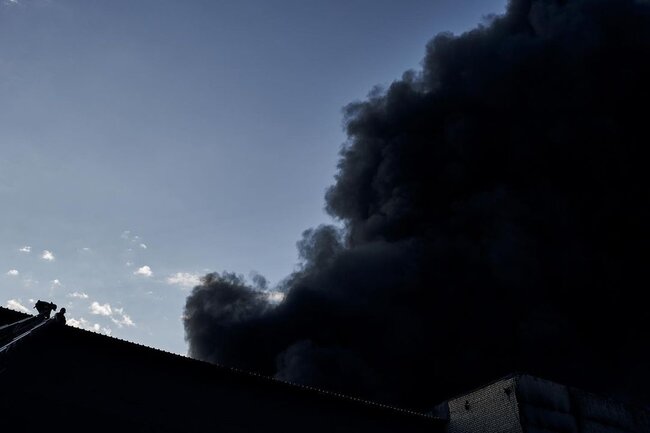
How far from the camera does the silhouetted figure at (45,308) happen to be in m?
11.6

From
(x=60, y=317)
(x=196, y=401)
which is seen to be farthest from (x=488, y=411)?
(x=60, y=317)

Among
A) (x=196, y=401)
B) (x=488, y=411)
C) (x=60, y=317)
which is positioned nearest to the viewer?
(x=60, y=317)

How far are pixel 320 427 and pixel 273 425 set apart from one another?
51.7 inches

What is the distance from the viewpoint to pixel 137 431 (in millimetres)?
11297

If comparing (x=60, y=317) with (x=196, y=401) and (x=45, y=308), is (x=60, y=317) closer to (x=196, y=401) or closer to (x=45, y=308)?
(x=45, y=308)

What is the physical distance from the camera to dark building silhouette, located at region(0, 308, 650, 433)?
10.9 meters

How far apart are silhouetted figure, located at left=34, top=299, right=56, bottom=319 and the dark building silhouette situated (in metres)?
0.29

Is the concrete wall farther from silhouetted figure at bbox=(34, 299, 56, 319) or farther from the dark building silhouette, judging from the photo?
silhouetted figure at bbox=(34, 299, 56, 319)

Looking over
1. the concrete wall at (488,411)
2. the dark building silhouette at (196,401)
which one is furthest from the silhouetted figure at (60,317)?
the concrete wall at (488,411)

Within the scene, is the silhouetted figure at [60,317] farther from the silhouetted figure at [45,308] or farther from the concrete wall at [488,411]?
the concrete wall at [488,411]

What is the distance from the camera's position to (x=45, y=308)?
11.7 meters

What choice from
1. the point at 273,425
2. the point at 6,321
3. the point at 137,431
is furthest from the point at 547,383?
the point at 6,321

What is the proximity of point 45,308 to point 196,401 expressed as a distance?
4.00 meters

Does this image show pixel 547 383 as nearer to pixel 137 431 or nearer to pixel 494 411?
pixel 494 411
